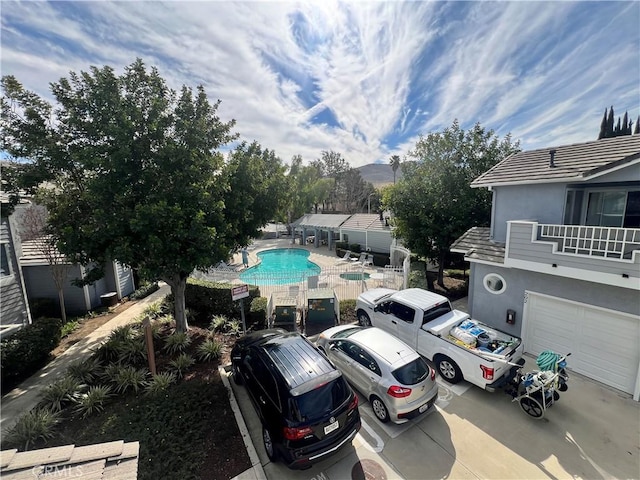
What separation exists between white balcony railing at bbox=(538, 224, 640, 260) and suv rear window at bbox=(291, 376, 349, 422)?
7.41 metres

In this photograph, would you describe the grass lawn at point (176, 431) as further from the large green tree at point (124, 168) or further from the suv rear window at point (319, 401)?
the large green tree at point (124, 168)

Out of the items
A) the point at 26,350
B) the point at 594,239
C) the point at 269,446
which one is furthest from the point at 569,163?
the point at 26,350

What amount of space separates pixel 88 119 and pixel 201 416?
28.1ft

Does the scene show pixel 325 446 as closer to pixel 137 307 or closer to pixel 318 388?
pixel 318 388

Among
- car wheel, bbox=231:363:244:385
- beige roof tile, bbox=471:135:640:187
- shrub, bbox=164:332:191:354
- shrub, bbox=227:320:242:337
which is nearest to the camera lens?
car wheel, bbox=231:363:244:385

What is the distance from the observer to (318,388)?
5227 mm

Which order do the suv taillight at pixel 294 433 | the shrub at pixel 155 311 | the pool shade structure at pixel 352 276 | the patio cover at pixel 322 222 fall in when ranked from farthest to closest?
the patio cover at pixel 322 222
the pool shade structure at pixel 352 276
the shrub at pixel 155 311
the suv taillight at pixel 294 433

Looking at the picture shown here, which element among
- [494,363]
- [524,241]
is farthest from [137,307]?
[524,241]

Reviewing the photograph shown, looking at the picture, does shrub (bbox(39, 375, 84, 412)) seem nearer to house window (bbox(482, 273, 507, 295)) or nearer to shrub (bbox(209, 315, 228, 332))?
shrub (bbox(209, 315, 228, 332))

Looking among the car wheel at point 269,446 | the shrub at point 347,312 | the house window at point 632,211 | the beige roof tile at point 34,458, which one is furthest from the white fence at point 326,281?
the beige roof tile at point 34,458

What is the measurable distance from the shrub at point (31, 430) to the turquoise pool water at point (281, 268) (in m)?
10.9

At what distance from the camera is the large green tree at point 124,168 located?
23.3ft

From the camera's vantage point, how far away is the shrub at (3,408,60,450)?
5652 millimetres

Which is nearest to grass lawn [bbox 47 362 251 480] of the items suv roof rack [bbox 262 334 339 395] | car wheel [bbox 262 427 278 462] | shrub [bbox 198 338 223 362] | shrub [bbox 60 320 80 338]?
car wheel [bbox 262 427 278 462]
